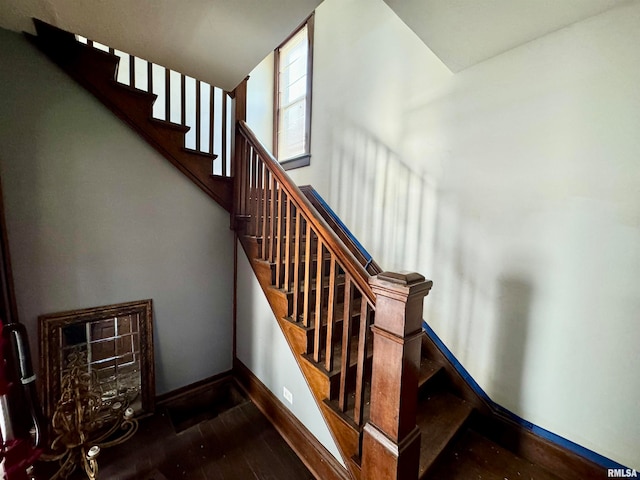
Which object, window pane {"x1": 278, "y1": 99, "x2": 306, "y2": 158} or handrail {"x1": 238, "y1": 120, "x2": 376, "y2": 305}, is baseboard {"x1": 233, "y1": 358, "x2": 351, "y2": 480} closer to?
handrail {"x1": 238, "y1": 120, "x2": 376, "y2": 305}

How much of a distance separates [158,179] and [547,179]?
2.55 m

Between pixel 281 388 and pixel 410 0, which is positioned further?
pixel 281 388

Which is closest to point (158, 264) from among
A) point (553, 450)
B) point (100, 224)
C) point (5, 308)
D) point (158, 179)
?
point (100, 224)

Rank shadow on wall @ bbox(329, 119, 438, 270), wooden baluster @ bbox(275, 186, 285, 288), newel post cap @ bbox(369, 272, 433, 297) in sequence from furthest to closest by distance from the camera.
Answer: shadow on wall @ bbox(329, 119, 438, 270)
wooden baluster @ bbox(275, 186, 285, 288)
newel post cap @ bbox(369, 272, 433, 297)

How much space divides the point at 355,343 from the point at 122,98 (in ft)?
7.66

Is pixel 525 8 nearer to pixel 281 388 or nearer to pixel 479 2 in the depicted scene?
pixel 479 2

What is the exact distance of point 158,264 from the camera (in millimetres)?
2025

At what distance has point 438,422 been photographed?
1544mm

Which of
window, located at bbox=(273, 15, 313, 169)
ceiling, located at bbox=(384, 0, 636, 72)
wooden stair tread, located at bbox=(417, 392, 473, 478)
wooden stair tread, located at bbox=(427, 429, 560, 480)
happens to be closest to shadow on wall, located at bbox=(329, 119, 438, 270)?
window, located at bbox=(273, 15, 313, 169)

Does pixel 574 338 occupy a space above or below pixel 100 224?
below

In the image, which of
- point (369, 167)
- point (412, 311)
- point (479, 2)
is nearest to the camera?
point (412, 311)

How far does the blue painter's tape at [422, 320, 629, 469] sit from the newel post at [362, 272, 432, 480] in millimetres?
786

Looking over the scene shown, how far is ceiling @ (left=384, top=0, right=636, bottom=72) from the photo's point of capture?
3.96 feet

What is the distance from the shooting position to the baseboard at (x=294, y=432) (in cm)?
145
